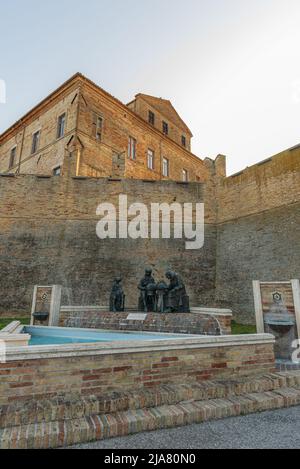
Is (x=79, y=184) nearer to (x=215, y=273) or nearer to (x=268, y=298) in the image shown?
(x=215, y=273)

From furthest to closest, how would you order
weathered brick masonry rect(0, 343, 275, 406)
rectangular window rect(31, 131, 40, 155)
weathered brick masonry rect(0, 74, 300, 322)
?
rectangular window rect(31, 131, 40, 155)
weathered brick masonry rect(0, 74, 300, 322)
weathered brick masonry rect(0, 343, 275, 406)

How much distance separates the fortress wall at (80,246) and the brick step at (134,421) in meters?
10.8

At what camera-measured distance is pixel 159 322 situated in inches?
318

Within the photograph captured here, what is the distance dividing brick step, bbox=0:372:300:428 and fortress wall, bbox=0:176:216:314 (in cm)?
1051

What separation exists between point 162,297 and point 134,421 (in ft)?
20.5

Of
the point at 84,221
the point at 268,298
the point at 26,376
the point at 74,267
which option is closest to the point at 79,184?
the point at 84,221

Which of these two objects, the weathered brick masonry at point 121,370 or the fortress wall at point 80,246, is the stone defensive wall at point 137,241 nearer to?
the fortress wall at point 80,246

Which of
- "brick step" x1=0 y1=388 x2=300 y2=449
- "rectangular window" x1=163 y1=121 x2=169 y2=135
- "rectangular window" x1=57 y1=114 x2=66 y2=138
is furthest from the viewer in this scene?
"rectangular window" x1=163 y1=121 x2=169 y2=135

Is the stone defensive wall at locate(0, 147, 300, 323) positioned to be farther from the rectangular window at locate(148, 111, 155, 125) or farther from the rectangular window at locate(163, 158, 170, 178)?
the rectangular window at locate(148, 111, 155, 125)

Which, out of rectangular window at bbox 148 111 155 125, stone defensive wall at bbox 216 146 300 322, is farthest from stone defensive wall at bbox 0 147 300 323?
rectangular window at bbox 148 111 155 125

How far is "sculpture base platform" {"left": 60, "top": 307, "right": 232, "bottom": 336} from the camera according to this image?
754cm

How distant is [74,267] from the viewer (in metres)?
14.6

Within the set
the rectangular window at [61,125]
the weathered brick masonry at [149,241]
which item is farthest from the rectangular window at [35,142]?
the weathered brick masonry at [149,241]

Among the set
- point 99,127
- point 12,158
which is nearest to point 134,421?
point 99,127
